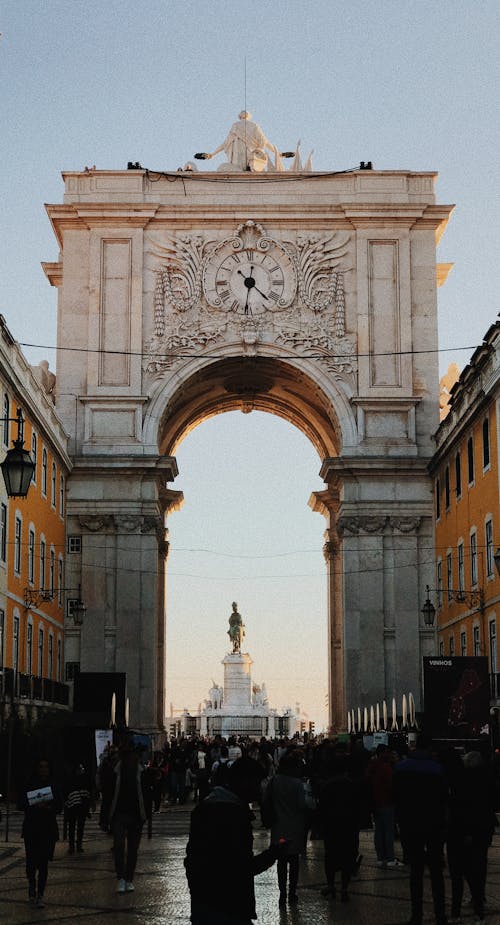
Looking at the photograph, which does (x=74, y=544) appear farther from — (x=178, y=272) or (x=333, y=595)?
(x=333, y=595)

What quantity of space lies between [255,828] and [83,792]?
8.36 metres

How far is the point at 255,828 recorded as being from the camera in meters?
33.8

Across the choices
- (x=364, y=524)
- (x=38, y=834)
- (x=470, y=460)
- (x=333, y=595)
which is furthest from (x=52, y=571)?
(x=38, y=834)

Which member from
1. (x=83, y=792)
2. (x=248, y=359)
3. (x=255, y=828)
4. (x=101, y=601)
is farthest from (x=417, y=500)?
(x=83, y=792)

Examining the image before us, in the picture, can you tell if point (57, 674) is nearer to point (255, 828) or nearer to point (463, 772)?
point (255, 828)

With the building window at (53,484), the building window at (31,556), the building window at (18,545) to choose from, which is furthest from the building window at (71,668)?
the building window at (18,545)

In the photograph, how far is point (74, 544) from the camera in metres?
61.4

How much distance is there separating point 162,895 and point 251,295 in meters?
46.3

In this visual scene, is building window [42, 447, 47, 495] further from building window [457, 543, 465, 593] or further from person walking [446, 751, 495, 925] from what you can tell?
person walking [446, 751, 495, 925]

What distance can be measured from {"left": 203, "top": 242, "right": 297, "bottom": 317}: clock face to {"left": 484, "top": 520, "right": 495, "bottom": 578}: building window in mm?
18426

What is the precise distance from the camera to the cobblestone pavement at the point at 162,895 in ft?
56.0

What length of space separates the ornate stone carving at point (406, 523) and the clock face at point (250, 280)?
1059 centimetres

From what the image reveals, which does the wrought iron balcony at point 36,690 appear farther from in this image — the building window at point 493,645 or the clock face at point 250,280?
the clock face at point 250,280

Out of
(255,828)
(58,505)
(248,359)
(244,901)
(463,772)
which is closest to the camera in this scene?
(244,901)
